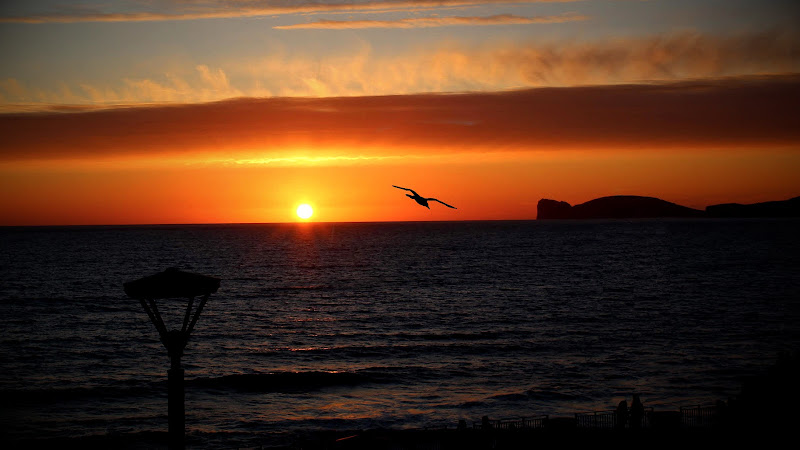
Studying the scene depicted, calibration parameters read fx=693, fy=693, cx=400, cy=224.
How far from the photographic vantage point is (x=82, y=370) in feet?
126

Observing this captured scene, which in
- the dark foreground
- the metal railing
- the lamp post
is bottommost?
the metal railing

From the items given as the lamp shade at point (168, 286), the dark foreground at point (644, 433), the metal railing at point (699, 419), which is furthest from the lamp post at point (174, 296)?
the metal railing at point (699, 419)

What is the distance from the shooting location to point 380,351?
42.8 m

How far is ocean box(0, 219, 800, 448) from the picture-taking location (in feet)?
98.8

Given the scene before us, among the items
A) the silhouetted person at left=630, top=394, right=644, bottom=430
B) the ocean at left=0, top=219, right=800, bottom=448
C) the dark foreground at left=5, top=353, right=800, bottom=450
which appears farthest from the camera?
the ocean at left=0, top=219, right=800, bottom=448

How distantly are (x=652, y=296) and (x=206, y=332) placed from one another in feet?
149

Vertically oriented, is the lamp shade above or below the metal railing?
above

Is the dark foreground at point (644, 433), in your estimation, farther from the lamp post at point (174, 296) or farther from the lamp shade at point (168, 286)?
the lamp shade at point (168, 286)

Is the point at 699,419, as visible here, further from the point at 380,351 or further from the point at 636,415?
the point at 380,351

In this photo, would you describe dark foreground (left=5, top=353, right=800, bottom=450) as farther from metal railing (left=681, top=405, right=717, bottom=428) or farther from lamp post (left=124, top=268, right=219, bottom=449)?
lamp post (left=124, top=268, right=219, bottom=449)

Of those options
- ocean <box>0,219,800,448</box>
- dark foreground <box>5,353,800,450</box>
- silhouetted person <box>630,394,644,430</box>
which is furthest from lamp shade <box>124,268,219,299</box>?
ocean <box>0,219,800,448</box>

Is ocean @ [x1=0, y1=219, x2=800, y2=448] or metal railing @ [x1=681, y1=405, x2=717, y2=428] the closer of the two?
metal railing @ [x1=681, y1=405, x2=717, y2=428]

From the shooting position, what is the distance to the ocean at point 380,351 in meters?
30.1

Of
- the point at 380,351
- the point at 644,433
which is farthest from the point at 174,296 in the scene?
the point at 380,351
